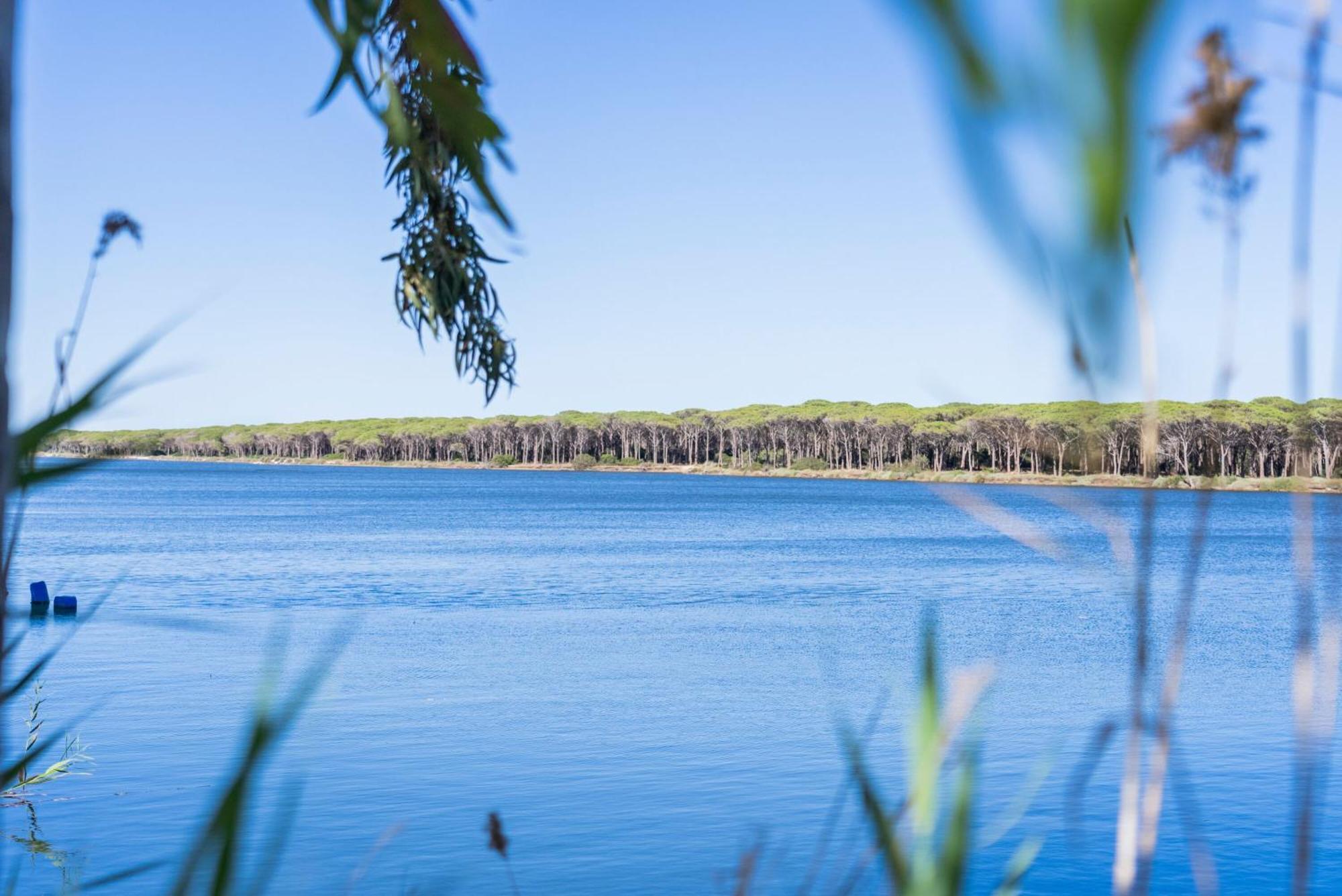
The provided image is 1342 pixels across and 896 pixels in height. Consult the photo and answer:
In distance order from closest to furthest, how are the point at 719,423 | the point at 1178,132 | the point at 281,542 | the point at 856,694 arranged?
the point at 1178,132
the point at 856,694
the point at 281,542
the point at 719,423

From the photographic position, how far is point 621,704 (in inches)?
746

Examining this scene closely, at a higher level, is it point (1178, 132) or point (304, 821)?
point (1178, 132)

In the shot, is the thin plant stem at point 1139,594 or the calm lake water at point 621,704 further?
the calm lake water at point 621,704

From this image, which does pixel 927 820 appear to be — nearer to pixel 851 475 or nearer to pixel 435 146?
pixel 435 146

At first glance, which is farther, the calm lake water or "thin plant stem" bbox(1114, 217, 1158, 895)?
the calm lake water

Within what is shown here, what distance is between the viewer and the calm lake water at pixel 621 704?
11.5 m

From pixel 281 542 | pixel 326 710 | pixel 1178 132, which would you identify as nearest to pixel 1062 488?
pixel 1178 132

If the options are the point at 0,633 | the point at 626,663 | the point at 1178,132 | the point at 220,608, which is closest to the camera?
the point at 1178,132

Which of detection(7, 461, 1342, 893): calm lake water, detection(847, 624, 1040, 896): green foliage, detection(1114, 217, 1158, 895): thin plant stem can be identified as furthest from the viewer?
detection(7, 461, 1342, 893): calm lake water

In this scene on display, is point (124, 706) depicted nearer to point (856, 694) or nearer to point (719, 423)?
point (856, 694)

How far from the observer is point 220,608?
30.8 meters

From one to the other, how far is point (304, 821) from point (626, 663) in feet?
34.3

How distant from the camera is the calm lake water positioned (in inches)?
452

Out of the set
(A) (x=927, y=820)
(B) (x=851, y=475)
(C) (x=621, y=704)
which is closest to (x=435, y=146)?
(A) (x=927, y=820)
